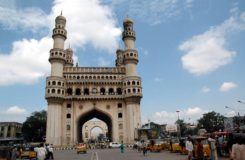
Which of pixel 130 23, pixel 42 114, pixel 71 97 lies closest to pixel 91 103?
pixel 71 97

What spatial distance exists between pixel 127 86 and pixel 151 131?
10344 millimetres

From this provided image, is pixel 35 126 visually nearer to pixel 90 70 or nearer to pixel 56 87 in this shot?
pixel 56 87

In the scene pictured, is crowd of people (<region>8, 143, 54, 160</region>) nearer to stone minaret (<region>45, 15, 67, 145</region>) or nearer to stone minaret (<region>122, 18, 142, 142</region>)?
stone minaret (<region>45, 15, 67, 145</region>)

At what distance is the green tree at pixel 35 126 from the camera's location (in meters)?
77.6

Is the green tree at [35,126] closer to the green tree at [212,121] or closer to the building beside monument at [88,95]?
the building beside monument at [88,95]

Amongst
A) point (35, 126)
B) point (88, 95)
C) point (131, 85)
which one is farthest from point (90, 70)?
point (35, 126)

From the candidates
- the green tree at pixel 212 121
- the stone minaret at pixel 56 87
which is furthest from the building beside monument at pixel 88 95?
the green tree at pixel 212 121

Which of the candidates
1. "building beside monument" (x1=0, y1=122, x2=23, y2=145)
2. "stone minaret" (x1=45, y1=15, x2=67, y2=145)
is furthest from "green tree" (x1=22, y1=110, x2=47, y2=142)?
"stone minaret" (x1=45, y1=15, x2=67, y2=145)

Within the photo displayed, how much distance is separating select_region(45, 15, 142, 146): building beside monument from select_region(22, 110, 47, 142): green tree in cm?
2462

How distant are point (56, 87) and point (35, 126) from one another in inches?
1147

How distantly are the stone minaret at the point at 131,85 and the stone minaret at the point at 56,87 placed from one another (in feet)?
44.0

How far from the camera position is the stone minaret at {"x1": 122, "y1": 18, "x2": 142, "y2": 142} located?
54.2m

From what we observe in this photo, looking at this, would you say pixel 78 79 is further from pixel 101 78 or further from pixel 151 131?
pixel 151 131

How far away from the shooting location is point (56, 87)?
53.8m
